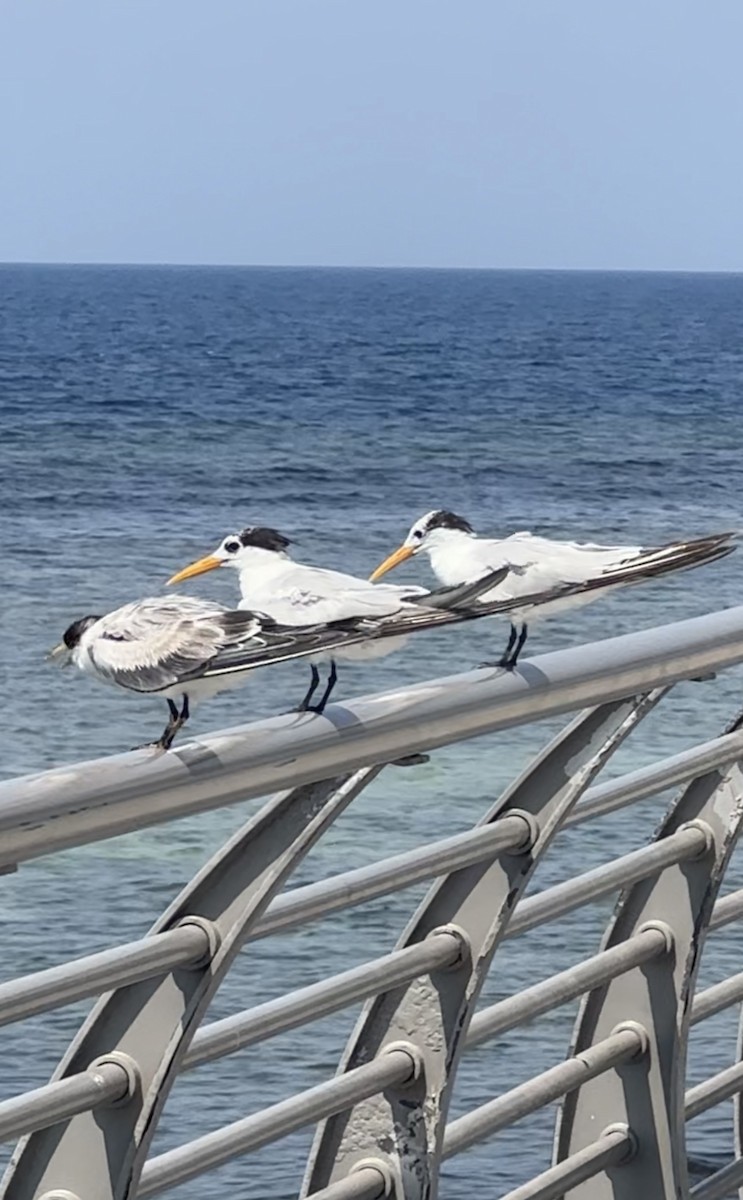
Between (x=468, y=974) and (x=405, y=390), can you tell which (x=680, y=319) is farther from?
(x=468, y=974)

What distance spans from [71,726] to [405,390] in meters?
49.8

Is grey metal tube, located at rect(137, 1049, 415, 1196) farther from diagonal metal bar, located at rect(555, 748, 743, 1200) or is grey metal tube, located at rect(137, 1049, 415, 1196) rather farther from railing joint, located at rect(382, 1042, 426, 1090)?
diagonal metal bar, located at rect(555, 748, 743, 1200)

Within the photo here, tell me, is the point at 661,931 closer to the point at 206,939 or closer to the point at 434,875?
the point at 434,875

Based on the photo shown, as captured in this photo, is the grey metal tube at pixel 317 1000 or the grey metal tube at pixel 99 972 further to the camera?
the grey metal tube at pixel 317 1000

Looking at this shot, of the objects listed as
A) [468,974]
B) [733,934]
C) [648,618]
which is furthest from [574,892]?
[648,618]

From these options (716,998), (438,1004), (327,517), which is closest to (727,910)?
(716,998)

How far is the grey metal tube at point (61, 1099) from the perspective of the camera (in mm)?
1606

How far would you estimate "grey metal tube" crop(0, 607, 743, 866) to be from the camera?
5.25 ft

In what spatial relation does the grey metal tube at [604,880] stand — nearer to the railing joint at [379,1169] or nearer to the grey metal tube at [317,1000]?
the grey metal tube at [317,1000]

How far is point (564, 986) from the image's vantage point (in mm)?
2211

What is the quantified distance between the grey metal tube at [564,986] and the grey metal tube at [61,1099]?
0.49 m

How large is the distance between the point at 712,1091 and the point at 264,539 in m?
0.78

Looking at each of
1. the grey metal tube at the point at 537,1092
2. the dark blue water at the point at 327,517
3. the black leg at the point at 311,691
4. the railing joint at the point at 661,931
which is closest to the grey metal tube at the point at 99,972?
the black leg at the point at 311,691

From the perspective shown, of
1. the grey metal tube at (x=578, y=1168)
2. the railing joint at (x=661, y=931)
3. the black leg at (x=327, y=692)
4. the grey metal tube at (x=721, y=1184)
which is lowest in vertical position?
the grey metal tube at (x=721, y=1184)
